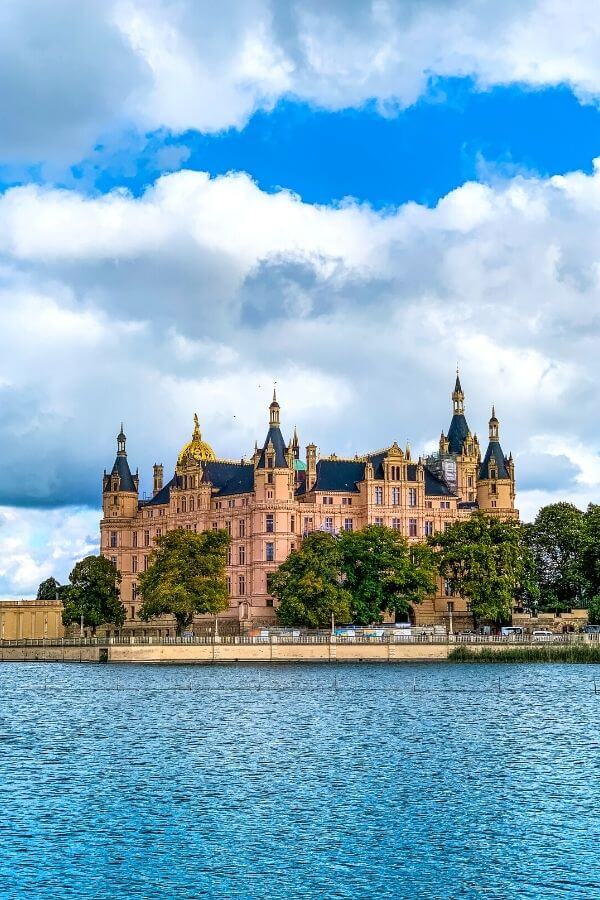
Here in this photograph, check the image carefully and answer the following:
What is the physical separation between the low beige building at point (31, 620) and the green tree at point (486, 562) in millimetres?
45887

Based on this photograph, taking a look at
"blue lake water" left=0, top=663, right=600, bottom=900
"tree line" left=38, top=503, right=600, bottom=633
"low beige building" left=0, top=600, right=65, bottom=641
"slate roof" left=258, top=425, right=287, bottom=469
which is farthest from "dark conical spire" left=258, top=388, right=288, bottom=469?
"blue lake water" left=0, top=663, right=600, bottom=900

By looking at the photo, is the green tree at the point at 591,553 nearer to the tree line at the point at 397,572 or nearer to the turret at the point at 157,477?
the tree line at the point at 397,572

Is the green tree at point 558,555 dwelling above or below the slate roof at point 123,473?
below

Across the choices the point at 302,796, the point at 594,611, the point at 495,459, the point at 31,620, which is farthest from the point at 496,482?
the point at 302,796

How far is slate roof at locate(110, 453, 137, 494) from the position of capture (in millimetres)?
181500

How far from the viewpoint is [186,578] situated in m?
136

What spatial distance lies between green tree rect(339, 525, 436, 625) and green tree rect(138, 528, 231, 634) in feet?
43.5

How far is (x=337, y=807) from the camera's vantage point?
160 feet

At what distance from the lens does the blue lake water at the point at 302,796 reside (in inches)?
1527

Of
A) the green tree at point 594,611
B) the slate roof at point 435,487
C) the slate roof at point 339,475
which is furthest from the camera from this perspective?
the slate roof at point 435,487

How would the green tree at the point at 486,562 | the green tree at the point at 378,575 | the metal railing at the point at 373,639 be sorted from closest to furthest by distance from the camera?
the metal railing at the point at 373,639 < the green tree at the point at 486,562 < the green tree at the point at 378,575

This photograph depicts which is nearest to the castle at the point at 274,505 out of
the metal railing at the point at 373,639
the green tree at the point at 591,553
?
the green tree at the point at 591,553

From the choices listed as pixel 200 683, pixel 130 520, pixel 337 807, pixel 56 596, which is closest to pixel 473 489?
pixel 130 520

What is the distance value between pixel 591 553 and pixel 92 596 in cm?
5548
